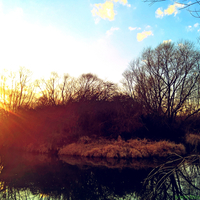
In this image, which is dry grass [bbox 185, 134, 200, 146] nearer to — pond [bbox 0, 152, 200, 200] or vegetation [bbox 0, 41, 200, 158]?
vegetation [bbox 0, 41, 200, 158]

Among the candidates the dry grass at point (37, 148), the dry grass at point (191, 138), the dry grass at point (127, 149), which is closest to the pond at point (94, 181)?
the dry grass at point (127, 149)

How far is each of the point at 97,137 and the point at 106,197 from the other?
13.3 m

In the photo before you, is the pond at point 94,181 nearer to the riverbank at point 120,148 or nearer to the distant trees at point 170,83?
the riverbank at point 120,148

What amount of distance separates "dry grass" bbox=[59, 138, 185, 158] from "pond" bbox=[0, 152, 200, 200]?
1124 millimetres

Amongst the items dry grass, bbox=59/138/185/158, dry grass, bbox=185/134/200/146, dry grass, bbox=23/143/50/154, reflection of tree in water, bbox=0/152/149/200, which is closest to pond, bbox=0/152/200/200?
reflection of tree in water, bbox=0/152/149/200

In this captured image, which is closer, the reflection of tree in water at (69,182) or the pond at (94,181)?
the pond at (94,181)

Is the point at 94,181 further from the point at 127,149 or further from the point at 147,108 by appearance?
the point at 147,108

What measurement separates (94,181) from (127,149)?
6.90m

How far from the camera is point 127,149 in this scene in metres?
17.0

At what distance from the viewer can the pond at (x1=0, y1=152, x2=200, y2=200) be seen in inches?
305

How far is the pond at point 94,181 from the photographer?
775 centimetres

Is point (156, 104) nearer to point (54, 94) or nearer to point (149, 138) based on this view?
point (149, 138)

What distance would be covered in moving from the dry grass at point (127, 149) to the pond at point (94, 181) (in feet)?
3.69

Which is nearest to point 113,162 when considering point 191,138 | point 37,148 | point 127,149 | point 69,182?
point 127,149
